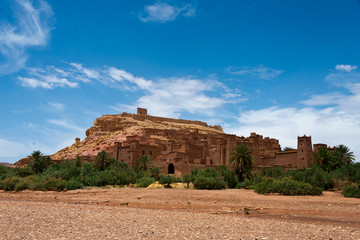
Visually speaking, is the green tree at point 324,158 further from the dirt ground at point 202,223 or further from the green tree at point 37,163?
the green tree at point 37,163

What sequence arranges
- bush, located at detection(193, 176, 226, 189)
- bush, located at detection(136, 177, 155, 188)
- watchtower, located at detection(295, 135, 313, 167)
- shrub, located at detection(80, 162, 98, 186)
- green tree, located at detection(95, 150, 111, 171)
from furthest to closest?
1. green tree, located at detection(95, 150, 111, 171)
2. watchtower, located at detection(295, 135, 313, 167)
3. shrub, located at detection(80, 162, 98, 186)
4. bush, located at detection(136, 177, 155, 188)
5. bush, located at detection(193, 176, 226, 189)

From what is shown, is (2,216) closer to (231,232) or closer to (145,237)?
(145,237)

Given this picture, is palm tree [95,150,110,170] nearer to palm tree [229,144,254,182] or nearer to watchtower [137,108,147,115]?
palm tree [229,144,254,182]

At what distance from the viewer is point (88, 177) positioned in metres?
36.5

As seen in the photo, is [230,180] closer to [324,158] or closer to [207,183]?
[207,183]

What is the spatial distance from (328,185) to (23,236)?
2523 cm

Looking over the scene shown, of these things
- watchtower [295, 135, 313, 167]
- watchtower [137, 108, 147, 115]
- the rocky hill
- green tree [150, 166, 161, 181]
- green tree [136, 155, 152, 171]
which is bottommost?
green tree [150, 166, 161, 181]

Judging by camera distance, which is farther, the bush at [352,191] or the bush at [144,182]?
the bush at [144,182]

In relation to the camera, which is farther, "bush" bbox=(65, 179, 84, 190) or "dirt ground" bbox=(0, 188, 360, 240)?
"bush" bbox=(65, 179, 84, 190)

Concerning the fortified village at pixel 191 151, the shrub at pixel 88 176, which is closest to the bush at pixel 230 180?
the fortified village at pixel 191 151

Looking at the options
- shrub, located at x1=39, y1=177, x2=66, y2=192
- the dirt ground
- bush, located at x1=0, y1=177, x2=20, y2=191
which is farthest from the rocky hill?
the dirt ground

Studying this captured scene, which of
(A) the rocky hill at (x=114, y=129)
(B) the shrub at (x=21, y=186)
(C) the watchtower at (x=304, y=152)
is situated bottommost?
(B) the shrub at (x=21, y=186)

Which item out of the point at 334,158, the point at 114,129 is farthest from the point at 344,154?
the point at 114,129

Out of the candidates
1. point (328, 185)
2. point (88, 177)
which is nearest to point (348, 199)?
point (328, 185)
